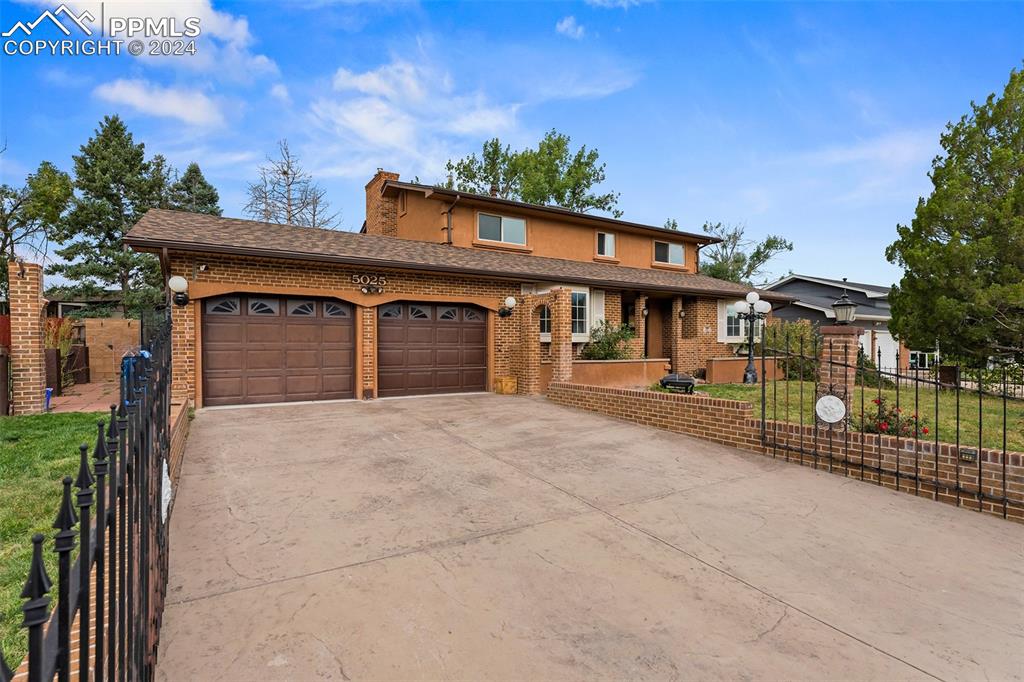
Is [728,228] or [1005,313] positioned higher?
[728,228]

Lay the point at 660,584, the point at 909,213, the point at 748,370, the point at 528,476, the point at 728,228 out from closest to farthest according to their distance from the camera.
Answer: the point at 660,584, the point at 528,476, the point at 909,213, the point at 748,370, the point at 728,228

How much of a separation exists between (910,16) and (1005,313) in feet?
22.5

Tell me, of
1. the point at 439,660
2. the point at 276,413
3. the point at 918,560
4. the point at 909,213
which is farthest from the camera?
the point at 909,213

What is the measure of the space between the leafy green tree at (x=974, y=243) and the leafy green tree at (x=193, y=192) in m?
35.1

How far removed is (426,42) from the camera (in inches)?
551

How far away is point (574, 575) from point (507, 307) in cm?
1003

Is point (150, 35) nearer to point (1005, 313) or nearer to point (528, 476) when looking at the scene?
point (528, 476)

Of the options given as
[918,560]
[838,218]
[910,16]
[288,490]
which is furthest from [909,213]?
[288,490]

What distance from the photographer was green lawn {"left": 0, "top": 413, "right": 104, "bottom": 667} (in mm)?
2926

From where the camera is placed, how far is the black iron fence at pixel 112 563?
97 cm

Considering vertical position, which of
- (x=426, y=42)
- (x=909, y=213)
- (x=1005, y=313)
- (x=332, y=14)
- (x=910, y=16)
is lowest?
(x=1005, y=313)

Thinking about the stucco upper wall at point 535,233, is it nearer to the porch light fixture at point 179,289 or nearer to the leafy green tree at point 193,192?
the porch light fixture at point 179,289

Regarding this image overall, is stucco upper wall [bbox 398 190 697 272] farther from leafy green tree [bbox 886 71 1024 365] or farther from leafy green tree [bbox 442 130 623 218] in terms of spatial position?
leafy green tree [bbox 442 130 623 218]

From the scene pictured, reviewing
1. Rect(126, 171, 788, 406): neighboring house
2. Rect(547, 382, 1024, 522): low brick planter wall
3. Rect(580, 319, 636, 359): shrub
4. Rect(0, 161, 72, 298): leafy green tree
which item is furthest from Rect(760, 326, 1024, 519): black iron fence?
Rect(0, 161, 72, 298): leafy green tree
